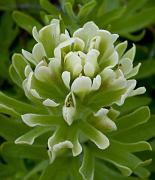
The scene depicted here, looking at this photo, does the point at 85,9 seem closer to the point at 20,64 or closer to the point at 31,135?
the point at 20,64

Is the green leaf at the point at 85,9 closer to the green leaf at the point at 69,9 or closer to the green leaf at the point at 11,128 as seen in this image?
the green leaf at the point at 69,9

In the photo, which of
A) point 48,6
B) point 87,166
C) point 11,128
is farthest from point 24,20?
point 87,166

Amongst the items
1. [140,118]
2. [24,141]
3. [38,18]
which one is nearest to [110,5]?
[38,18]

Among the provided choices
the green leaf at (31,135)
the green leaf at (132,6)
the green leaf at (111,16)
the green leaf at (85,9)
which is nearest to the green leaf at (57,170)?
the green leaf at (31,135)

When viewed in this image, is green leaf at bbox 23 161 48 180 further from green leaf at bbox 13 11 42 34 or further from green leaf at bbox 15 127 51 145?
green leaf at bbox 13 11 42 34

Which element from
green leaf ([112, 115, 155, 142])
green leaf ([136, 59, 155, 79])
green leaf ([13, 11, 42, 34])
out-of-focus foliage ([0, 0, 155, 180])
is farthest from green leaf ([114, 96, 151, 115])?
green leaf ([13, 11, 42, 34])
